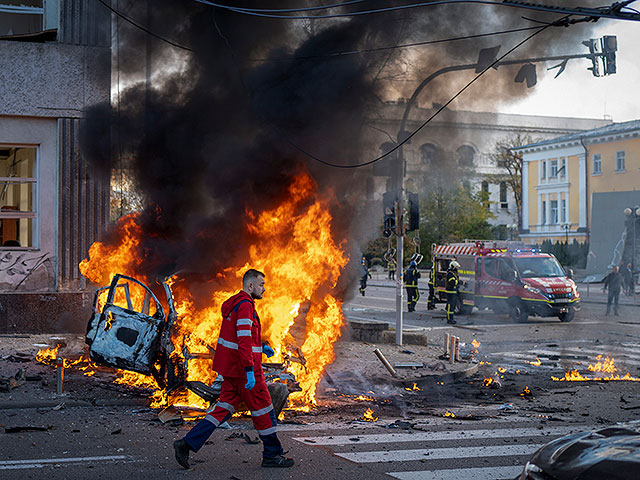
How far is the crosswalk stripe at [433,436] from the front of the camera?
7119 millimetres

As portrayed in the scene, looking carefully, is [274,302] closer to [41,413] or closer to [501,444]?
[41,413]

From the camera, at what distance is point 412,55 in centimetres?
1191

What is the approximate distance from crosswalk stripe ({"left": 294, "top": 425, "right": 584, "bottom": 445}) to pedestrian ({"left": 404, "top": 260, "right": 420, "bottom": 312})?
51.8ft

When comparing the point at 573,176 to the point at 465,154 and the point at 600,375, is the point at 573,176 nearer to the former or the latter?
the point at 465,154

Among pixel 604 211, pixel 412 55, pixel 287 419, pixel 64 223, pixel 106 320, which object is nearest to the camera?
pixel 287 419

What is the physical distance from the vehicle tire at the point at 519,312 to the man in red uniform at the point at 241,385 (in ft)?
52.4

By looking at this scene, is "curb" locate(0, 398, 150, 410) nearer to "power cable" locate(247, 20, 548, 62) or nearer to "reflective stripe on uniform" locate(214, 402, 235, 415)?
"reflective stripe on uniform" locate(214, 402, 235, 415)

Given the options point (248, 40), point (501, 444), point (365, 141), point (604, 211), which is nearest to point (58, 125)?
point (248, 40)

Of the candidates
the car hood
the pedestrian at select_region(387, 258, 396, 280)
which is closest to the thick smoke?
the pedestrian at select_region(387, 258, 396, 280)

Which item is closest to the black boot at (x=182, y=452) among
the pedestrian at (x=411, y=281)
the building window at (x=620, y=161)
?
the pedestrian at (x=411, y=281)

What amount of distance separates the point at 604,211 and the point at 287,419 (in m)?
40.7

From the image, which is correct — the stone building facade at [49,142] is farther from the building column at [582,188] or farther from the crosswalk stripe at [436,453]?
the building column at [582,188]

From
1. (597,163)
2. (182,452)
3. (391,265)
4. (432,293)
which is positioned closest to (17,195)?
(182,452)

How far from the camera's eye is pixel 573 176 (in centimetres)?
5303
